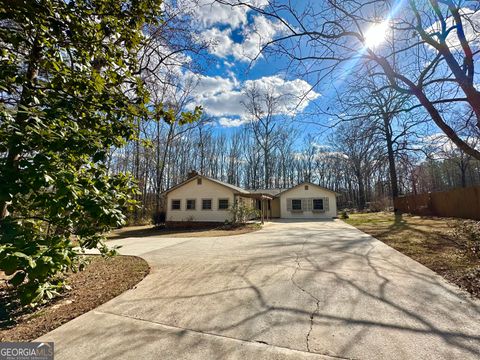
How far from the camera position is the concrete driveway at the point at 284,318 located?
2387 millimetres

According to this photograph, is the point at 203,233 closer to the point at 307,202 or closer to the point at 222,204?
the point at 222,204

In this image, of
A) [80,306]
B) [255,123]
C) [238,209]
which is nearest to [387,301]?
[80,306]

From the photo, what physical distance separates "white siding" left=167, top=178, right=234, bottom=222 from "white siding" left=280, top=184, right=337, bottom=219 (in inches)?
287

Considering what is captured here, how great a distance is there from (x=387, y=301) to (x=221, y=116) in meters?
24.8

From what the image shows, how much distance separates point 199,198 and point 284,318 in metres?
16.3

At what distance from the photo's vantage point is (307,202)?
22484 mm

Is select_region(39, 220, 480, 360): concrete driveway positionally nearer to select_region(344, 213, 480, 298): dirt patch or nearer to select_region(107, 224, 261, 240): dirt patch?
select_region(344, 213, 480, 298): dirt patch

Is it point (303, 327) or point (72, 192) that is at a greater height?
point (72, 192)

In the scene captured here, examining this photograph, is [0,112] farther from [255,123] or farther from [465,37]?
[255,123]

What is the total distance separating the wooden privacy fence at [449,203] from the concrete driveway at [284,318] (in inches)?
444

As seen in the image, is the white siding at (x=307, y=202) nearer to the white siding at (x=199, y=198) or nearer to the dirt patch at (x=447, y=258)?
the white siding at (x=199, y=198)

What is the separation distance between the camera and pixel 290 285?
4180mm

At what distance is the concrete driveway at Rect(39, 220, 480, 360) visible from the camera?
7.83 ft

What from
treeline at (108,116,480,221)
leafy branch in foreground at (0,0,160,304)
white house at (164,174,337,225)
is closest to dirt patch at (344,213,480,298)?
leafy branch in foreground at (0,0,160,304)
